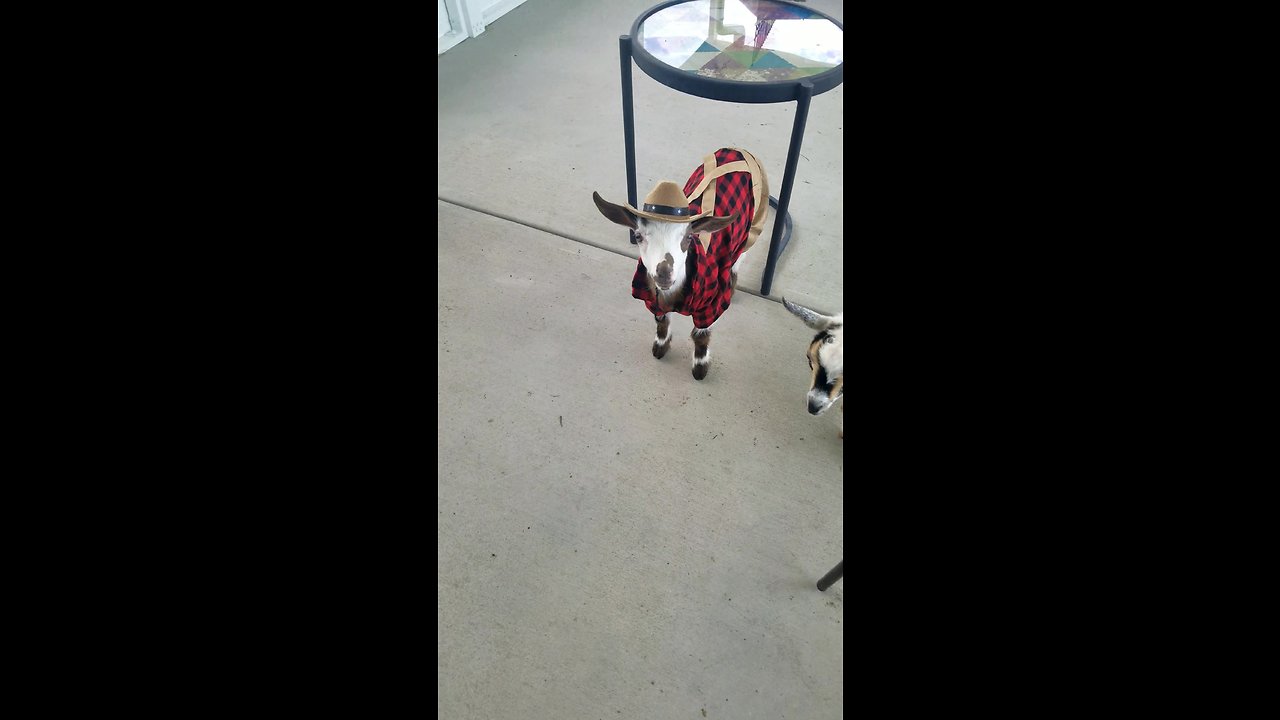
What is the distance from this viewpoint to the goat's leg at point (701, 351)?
1866 mm

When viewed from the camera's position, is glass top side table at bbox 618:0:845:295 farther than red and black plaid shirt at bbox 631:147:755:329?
Yes

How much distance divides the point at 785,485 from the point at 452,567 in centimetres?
87

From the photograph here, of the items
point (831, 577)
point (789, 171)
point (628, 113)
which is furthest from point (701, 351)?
point (628, 113)

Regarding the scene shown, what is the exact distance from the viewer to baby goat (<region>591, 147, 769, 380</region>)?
60.4 inches

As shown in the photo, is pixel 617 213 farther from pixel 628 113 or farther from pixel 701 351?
pixel 628 113

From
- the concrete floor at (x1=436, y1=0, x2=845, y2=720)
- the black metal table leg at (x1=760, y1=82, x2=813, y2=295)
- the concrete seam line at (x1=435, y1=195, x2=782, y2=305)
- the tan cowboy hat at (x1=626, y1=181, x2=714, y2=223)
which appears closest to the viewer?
the concrete floor at (x1=436, y1=0, x2=845, y2=720)

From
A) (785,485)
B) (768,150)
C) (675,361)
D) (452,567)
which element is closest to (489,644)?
(452,567)

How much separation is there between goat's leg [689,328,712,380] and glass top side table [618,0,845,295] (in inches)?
17.3

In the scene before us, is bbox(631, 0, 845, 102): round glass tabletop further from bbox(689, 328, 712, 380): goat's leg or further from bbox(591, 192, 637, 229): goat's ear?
bbox(689, 328, 712, 380): goat's leg

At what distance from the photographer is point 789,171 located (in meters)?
1.93

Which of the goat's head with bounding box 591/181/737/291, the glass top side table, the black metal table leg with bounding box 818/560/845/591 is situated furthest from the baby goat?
the black metal table leg with bounding box 818/560/845/591

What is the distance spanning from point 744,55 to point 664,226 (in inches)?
34.3
